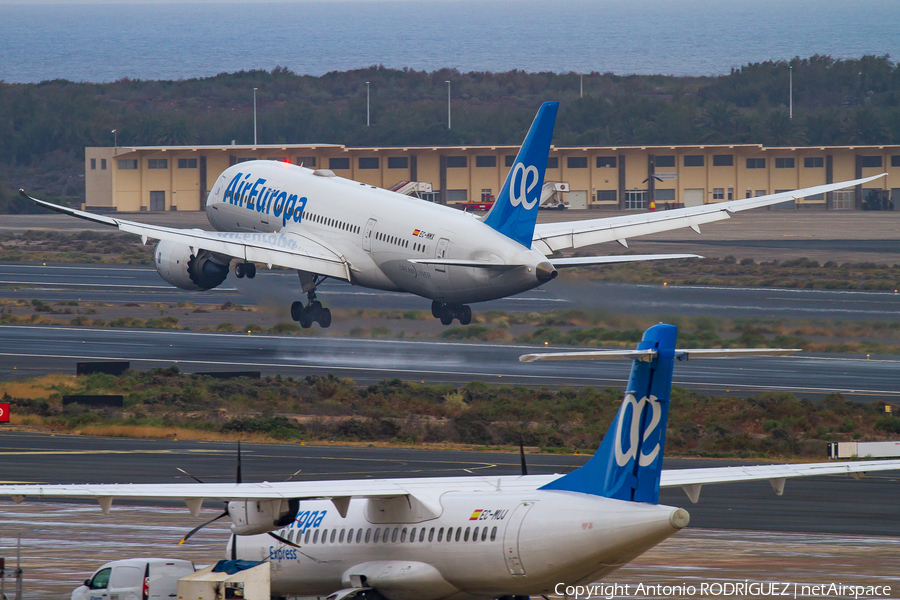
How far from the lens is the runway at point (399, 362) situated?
224ft

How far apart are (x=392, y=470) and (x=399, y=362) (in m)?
29.0

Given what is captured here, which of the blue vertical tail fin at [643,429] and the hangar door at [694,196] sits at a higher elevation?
the hangar door at [694,196]

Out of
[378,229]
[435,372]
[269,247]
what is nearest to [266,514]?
[378,229]

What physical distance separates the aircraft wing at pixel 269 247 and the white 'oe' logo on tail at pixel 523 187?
474 inches

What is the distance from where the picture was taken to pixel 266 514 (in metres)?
21.3

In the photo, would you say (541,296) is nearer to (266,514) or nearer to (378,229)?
(378,229)

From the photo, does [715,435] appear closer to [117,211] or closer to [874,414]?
[874,414]

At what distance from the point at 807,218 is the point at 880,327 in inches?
3221

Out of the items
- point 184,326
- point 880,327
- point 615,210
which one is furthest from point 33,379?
point 615,210

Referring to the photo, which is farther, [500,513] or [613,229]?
[613,229]

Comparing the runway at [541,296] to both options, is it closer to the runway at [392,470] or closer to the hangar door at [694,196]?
the runway at [392,470]

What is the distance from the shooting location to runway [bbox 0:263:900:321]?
74.2m

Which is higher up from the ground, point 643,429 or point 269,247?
point 269,247

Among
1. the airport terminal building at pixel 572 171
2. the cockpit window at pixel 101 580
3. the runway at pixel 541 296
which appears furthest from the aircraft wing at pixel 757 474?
the airport terminal building at pixel 572 171
